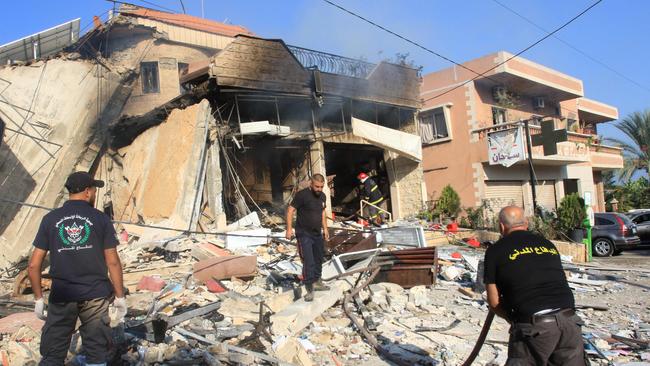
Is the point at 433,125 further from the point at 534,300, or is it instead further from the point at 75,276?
the point at 75,276

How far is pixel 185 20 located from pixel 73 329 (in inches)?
656

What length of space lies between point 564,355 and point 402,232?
797 centimetres

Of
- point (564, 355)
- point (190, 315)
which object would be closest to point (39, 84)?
point (190, 315)

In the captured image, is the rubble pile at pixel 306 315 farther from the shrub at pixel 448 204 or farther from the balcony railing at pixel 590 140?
the balcony railing at pixel 590 140

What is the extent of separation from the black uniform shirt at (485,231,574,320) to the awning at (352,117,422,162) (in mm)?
10607

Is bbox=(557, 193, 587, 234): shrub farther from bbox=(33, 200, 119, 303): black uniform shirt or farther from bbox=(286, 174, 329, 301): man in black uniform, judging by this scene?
bbox=(33, 200, 119, 303): black uniform shirt

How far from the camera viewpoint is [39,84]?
11594mm

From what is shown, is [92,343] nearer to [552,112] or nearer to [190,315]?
[190,315]

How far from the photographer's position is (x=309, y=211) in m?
6.05

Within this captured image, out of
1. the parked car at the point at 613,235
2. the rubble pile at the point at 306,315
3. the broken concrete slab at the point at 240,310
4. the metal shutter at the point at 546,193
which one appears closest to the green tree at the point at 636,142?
the metal shutter at the point at 546,193

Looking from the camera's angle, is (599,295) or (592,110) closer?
(599,295)

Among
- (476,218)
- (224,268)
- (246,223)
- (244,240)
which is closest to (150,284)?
(224,268)

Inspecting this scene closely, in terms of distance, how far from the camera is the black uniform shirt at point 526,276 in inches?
113

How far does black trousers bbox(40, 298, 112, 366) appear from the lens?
3.27m
